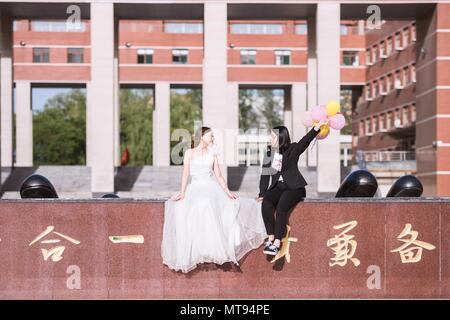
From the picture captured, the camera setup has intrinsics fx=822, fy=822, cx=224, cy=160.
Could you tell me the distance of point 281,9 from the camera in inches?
1414

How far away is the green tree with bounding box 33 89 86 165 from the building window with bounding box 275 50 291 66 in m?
27.6

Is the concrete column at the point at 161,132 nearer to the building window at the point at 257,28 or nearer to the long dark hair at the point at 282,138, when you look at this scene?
the building window at the point at 257,28

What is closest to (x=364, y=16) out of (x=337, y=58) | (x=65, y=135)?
(x=337, y=58)

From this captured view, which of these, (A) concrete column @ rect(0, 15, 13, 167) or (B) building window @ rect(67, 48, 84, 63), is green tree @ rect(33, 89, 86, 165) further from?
(A) concrete column @ rect(0, 15, 13, 167)

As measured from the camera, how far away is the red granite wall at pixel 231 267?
11219 millimetres

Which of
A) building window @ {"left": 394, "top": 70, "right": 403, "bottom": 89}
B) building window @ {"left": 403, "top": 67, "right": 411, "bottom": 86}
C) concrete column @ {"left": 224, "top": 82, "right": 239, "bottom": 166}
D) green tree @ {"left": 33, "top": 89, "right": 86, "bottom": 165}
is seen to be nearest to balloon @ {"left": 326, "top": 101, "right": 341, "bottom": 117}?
concrete column @ {"left": 224, "top": 82, "right": 239, "bottom": 166}

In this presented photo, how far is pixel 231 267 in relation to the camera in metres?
11.2

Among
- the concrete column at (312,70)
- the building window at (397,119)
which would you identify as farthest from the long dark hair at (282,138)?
the building window at (397,119)

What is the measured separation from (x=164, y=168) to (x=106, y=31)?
7.81 meters

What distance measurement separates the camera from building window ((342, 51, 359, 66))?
70.1 metres

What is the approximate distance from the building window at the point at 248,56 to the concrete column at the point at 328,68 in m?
30.8

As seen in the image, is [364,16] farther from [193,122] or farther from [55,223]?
[193,122]

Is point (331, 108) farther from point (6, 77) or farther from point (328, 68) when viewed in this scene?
point (6, 77)

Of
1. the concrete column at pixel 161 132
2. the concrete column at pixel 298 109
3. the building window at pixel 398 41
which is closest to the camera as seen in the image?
the concrete column at pixel 298 109
